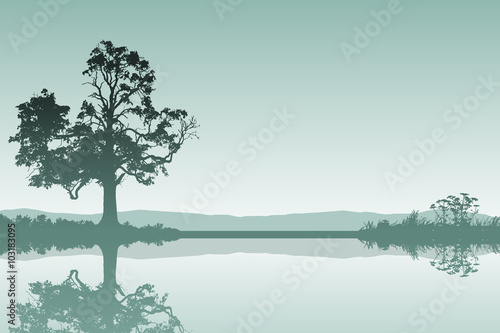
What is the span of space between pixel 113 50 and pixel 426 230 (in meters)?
20.7

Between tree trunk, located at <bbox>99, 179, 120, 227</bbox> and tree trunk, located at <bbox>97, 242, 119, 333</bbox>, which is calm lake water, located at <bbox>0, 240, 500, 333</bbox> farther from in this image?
tree trunk, located at <bbox>99, 179, 120, 227</bbox>

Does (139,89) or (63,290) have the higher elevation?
(139,89)

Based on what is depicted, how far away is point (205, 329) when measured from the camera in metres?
9.22

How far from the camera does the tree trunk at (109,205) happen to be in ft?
118

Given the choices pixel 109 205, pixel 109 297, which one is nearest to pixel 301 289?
pixel 109 297

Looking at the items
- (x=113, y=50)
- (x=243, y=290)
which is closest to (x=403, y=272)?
(x=243, y=290)

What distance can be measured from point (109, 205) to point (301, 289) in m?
24.6

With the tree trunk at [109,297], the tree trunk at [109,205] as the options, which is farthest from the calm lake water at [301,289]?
the tree trunk at [109,205]

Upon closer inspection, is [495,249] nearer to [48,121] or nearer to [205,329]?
[205,329]

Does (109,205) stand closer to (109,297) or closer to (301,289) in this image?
(301,289)

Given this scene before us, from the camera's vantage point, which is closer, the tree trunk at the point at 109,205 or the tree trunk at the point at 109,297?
the tree trunk at the point at 109,297

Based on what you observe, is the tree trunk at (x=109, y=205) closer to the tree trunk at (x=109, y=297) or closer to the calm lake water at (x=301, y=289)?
the calm lake water at (x=301, y=289)

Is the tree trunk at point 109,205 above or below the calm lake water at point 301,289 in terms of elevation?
above

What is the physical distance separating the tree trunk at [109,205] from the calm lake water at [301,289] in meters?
13.3
